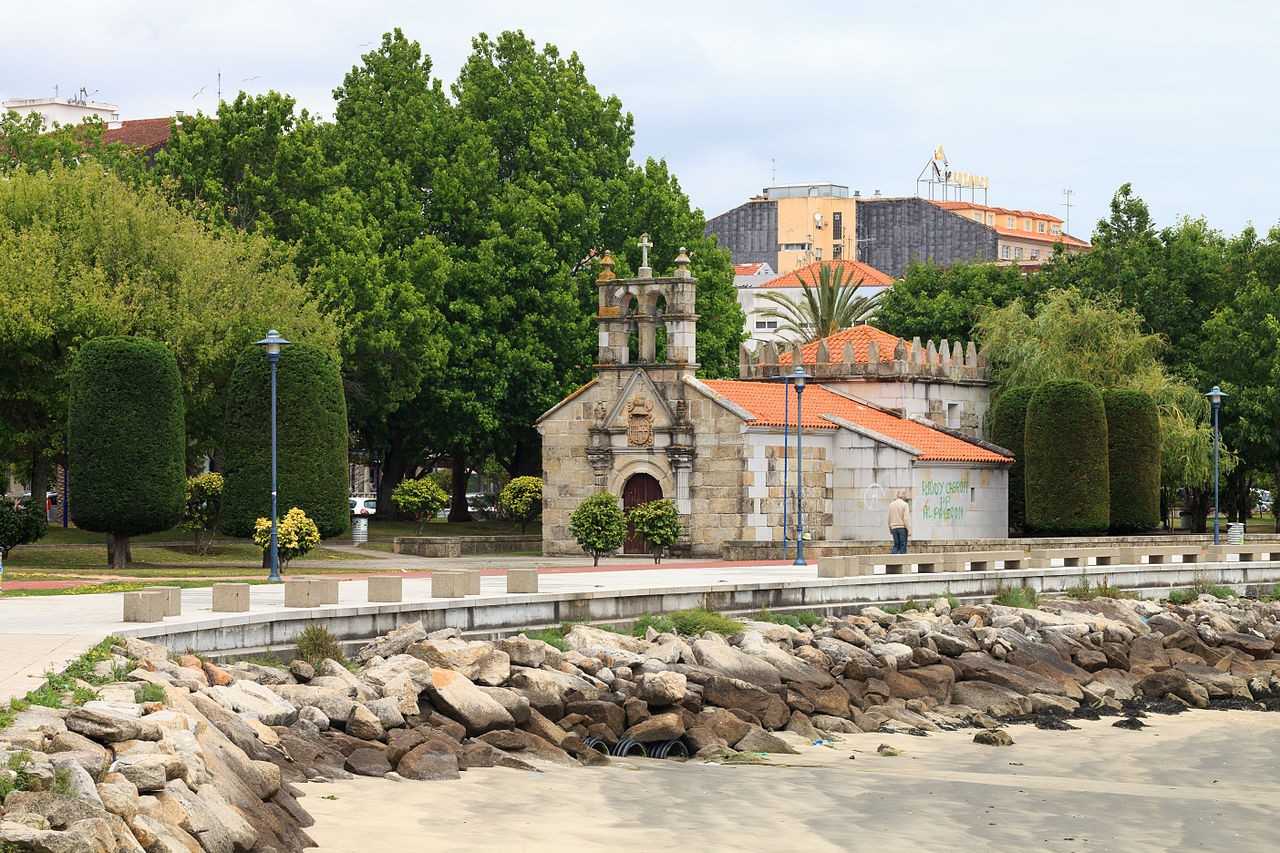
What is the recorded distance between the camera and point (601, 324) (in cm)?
5531

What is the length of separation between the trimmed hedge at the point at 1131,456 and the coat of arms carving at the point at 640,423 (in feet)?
46.9

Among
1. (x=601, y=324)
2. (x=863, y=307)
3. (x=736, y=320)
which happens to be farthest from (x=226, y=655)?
(x=863, y=307)

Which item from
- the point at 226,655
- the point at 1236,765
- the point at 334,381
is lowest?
the point at 1236,765

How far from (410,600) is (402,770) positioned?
7930 millimetres

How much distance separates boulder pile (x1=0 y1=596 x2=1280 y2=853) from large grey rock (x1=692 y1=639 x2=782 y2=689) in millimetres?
36

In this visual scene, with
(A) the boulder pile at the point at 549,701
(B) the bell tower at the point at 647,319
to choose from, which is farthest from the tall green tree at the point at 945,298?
(A) the boulder pile at the point at 549,701

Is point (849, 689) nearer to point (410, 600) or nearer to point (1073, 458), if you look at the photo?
point (410, 600)

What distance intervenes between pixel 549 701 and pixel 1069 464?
108ft

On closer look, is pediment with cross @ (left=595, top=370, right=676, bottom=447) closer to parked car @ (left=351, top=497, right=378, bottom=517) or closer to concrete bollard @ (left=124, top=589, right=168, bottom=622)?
concrete bollard @ (left=124, top=589, right=168, bottom=622)

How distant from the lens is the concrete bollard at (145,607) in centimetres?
2644

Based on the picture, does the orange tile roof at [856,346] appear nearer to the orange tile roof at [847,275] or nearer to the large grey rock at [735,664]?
the large grey rock at [735,664]

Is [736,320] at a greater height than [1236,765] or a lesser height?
greater

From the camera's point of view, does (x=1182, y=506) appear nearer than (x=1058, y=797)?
No

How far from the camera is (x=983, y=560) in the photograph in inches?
1758
